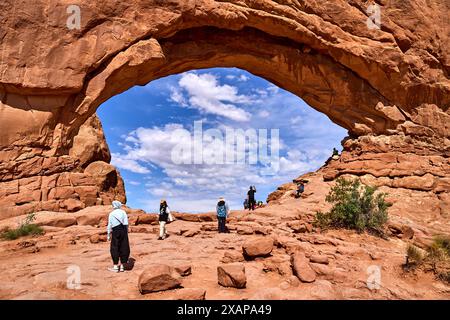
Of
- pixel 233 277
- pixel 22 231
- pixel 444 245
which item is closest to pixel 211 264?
pixel 233 277

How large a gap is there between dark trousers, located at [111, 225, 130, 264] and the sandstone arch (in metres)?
7.08

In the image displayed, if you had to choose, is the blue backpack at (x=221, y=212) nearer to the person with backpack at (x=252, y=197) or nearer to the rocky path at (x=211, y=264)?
the rocky path at (x=211, y=264)

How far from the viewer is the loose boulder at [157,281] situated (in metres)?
5.69

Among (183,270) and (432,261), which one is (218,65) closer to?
(183,270)

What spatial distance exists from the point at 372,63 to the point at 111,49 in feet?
48.9

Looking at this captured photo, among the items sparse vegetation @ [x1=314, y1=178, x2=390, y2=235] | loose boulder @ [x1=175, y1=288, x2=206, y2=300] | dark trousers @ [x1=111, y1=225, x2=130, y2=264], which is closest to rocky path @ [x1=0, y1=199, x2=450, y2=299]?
loose boulder @ [x1=175, y1=288, x2=206, y2=300]

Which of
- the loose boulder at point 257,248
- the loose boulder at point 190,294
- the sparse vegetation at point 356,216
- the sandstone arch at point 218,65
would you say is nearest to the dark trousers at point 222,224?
the sparse vegetation at point 356,216

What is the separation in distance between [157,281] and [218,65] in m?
15.9

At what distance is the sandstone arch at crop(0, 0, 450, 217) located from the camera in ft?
44.4

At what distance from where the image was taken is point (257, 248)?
25.1 ft

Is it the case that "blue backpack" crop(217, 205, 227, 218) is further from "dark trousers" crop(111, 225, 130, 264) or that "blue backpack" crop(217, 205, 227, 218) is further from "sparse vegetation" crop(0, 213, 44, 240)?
"sparse vegetation" crop(0, 213, 44, 240)

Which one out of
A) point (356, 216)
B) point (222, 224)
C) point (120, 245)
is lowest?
point (222, 224)

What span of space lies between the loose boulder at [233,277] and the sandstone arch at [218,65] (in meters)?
9.64
